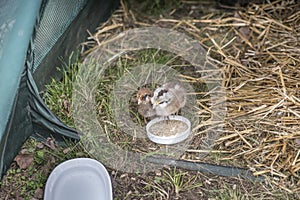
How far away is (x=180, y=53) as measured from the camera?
343cm

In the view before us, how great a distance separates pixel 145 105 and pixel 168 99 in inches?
5.1

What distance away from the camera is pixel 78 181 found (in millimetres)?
2588

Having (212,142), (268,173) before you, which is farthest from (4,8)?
(268,173)

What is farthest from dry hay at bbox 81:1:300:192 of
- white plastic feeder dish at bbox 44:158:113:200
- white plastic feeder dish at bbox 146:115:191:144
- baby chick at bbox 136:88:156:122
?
white plastic feeder dish at bbox 44:158:113:200

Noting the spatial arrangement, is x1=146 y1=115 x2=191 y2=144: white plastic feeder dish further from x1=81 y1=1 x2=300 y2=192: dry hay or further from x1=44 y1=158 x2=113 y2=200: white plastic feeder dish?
x1=44 y1=158 x2=113 y2=200: white plastic feeder dish

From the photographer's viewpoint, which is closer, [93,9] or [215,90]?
[215,90]

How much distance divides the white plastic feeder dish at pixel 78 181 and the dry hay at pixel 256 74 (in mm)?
474

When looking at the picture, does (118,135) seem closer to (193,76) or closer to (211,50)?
(193,76)

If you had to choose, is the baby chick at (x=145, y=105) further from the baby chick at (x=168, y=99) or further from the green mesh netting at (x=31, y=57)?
the green mesh netting at (x=31, y=57)

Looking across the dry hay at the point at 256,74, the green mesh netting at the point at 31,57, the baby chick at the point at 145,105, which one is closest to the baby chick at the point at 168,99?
the baby chick at the point at 145,105

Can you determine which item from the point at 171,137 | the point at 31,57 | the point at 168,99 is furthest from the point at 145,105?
the point at 31,57

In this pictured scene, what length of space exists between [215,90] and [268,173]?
0.67 metres

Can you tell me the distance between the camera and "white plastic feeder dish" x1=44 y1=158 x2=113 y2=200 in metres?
2.52

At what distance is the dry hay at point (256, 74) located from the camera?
2.69 m
